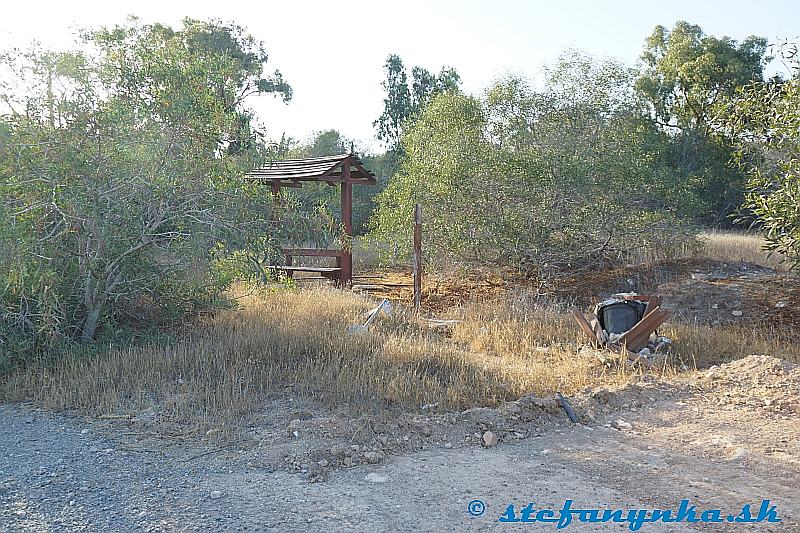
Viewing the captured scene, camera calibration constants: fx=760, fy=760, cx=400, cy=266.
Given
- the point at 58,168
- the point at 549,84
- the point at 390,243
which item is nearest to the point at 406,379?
the point at 58,168

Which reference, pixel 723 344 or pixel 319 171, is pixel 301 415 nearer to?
pixel 723 344

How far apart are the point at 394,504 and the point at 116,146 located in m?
4.12

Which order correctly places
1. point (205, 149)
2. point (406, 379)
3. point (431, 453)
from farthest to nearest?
point (205, 149) → point (406, 379) → point (431, 453)

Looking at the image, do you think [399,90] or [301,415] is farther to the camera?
[399,90]

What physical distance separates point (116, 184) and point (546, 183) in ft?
20.8

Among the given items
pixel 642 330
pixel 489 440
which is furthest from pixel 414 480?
pixel 642 330

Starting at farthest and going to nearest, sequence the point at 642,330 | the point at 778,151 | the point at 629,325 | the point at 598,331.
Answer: the point at 629,325 → the point at 598,331 → the point at 642,330 → the point at 778,151

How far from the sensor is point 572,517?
3844 mm

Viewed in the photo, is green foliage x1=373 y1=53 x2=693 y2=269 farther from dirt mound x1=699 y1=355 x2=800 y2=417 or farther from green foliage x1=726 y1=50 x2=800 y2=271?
dirt mound x1=699 y1=355 x2=800 y2=417

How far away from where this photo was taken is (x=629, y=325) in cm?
812

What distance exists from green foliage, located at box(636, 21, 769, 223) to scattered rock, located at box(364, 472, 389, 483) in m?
20.4

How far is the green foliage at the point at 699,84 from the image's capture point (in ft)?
76.1

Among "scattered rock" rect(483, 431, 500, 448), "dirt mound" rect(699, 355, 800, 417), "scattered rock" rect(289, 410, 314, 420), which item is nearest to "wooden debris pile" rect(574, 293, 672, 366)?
"dirt mound" rect(699, 355, 800, 417)

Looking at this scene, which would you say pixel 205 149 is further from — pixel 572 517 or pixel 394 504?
pixel 572 517
